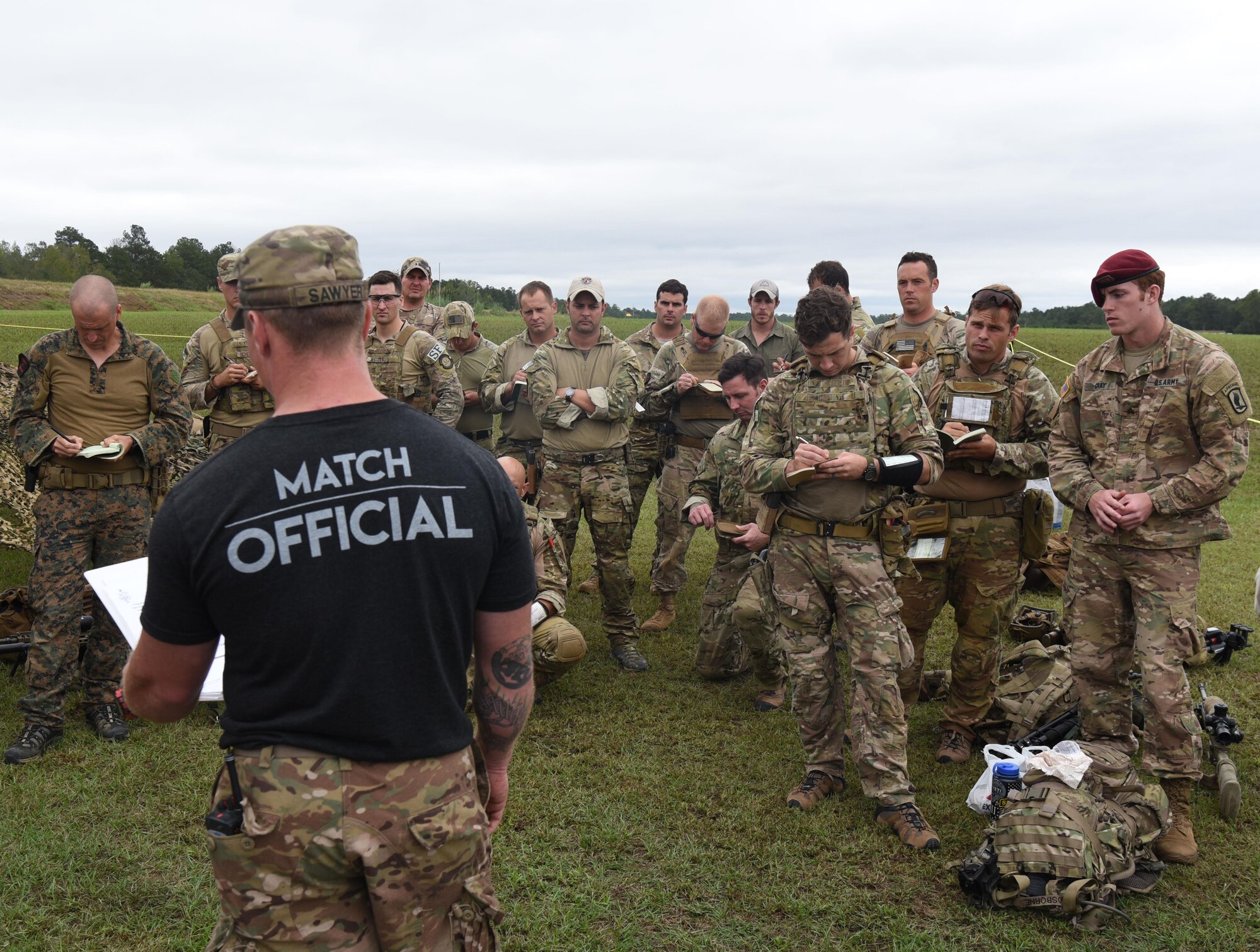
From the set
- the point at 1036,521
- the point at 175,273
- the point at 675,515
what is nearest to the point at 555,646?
the point at 675,515

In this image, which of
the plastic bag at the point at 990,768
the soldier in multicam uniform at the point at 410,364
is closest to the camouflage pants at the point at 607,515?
the soldier in multicam uniform at the point at 410,364

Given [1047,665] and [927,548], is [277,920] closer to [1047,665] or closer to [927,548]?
[927,548]

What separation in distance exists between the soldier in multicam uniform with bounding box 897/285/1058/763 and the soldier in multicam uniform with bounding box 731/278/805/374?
3275 millimetres

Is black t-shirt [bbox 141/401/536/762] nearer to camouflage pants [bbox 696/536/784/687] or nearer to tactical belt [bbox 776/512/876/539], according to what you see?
tactical belt [bbox 776/512/876/539]

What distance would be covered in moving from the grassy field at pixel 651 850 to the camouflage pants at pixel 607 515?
2.84 feet

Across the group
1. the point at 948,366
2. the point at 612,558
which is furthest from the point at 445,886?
the point at 612,558

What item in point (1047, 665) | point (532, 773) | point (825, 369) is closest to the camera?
point (825, 369)

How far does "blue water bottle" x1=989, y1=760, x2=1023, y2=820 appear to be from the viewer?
13.7ft

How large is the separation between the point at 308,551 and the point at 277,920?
30.7 inches

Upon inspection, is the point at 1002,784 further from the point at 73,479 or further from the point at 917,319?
the point at 73,479

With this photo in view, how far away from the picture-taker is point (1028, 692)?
5.98m

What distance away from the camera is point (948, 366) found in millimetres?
5559

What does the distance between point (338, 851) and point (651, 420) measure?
6553 millimetres

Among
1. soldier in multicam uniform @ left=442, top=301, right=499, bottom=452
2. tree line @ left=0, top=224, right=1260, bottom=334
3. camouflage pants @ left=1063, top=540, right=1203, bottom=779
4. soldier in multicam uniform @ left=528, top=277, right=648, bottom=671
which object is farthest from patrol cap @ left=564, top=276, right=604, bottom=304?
tree line @ left=0, top=224, right=1260, bottom=334
